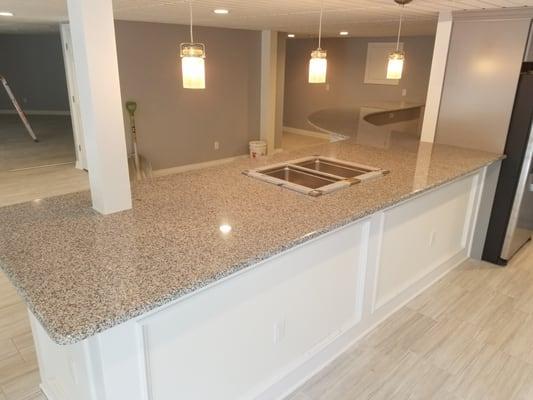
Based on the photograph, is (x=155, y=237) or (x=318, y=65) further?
(x=318, y=65)

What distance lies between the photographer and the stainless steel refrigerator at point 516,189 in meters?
2.97

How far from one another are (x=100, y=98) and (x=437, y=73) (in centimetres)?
272

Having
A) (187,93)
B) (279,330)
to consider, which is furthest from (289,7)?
(187,93)

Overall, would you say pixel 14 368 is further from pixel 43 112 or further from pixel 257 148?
pixel 43 112

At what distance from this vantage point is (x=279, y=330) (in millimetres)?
1921

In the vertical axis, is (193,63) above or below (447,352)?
above

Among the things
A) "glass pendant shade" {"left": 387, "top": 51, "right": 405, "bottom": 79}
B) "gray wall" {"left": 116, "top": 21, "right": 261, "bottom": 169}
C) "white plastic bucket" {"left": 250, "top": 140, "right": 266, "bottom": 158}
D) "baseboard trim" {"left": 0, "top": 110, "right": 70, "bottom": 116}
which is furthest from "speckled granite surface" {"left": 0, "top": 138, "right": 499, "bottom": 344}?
"baseboard trim" {"left": 0, "top": 110, "right": 70, "bottom": 116}

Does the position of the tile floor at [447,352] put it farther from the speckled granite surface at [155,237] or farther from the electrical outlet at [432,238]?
the speckled granite surface at [155,237]

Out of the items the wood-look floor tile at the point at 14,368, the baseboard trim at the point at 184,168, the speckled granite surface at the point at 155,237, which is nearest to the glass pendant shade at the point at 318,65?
the speckled granite surface at the point at 155,237

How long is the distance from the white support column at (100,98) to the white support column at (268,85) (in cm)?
479

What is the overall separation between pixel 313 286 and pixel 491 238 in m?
2.13

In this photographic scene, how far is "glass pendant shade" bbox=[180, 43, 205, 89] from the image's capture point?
1832 mm

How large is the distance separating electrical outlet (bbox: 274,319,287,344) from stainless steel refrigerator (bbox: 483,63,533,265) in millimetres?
2311

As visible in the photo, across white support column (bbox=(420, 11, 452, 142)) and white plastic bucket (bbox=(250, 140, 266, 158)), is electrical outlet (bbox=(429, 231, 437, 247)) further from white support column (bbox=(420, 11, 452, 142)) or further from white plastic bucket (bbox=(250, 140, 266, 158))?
white plastic bucket (bbox=(250, 140, 266, 158))
